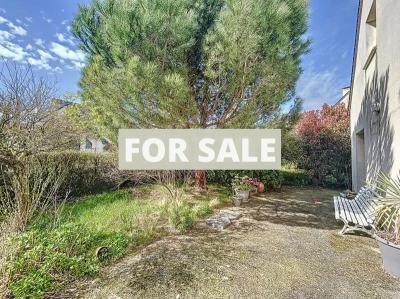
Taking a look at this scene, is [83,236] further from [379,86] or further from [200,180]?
[379,86]

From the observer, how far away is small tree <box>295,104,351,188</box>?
1186cm

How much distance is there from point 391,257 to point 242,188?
204 inches

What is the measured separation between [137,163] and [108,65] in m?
3.27

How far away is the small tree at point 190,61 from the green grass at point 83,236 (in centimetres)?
222

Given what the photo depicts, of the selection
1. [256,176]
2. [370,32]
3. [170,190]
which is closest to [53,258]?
[170,190]

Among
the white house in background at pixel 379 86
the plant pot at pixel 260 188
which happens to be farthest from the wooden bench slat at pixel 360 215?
the plant pot at pixel 260 188

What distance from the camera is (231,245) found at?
15.3 ft

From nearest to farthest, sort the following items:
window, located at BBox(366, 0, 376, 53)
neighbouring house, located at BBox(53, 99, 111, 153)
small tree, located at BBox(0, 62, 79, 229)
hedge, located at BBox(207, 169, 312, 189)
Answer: small tree, located at BBox(0, 62, 79, 229), neighbouring house, located at BBox(53, 99, 111, 153), window, located at BBox(366, 0, 376, 53), hedge, located at BBox(207, 169, 312, 189)

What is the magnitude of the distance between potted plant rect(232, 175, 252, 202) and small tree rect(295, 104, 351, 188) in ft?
15.3

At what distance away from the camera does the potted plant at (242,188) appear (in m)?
8.36

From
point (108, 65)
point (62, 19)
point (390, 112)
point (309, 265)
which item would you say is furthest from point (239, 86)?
point (62, 19)

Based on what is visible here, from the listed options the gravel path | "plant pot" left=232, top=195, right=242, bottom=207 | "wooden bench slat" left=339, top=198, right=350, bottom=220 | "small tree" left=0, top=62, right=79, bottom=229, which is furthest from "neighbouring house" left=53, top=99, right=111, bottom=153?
"wooden bench slat" left=339, top=198, right=350, bottom=220

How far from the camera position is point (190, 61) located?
7.71m

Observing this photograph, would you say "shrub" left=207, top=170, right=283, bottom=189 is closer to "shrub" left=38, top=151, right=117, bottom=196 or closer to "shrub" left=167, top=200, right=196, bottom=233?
"shrub" left=38, top=151, right=117, bottom=196
